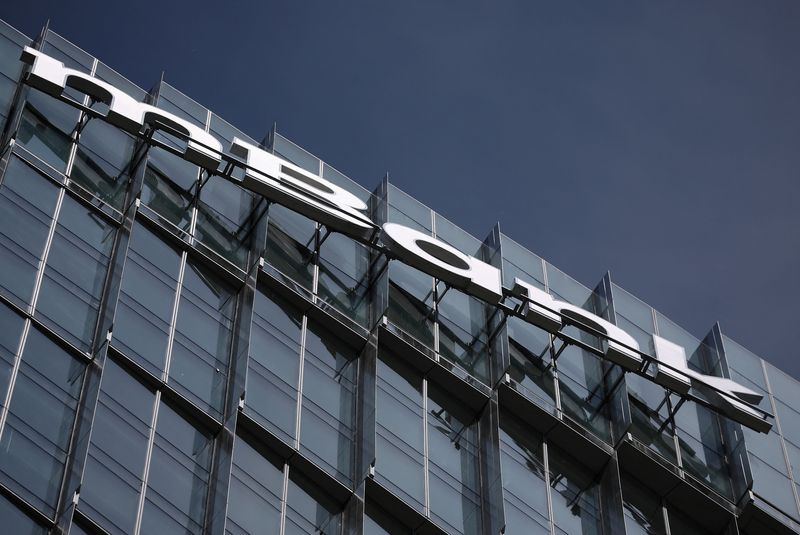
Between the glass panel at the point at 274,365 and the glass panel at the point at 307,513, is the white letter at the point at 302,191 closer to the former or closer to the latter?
the glass panel at the point at 274,365

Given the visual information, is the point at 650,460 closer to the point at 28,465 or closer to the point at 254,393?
the point at 254,393

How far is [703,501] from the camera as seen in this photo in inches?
1943

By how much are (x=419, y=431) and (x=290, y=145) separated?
1165 centimetres

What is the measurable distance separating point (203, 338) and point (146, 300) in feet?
6.64

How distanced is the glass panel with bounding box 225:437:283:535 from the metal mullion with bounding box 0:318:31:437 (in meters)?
6.44

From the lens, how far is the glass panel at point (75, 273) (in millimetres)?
40156

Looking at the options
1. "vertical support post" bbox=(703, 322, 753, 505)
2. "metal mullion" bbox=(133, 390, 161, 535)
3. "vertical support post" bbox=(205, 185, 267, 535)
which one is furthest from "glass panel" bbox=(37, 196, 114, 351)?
"vertical support post" bbox=(703, 322, 753, 505)

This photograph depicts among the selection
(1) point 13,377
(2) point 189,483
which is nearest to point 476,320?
(2) point 189,483

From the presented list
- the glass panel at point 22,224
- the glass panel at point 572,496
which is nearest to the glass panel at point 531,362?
the glass panel at point 572,496

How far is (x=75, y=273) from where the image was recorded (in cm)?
4169

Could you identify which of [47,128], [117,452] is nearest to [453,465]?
[117,452]

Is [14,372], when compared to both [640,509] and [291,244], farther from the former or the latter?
[640,509]

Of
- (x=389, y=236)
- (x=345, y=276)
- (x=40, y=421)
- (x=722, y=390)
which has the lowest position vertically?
(x=40, y=421)

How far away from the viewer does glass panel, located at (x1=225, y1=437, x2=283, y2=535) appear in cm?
3962
